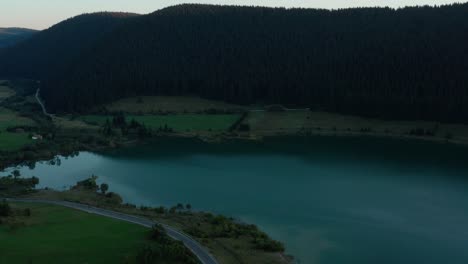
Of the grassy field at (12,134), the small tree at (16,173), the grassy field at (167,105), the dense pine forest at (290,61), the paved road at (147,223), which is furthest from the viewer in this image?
the grassy field at (167,105)

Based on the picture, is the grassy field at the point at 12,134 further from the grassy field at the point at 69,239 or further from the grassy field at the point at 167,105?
the grassy field at the point at 69,239

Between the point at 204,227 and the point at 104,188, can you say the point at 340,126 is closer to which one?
the point at 104,188

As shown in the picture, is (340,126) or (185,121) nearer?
(340,126)

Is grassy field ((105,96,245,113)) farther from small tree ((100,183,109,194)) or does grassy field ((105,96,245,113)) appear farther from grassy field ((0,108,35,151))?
small tree ((100,183,109,194))

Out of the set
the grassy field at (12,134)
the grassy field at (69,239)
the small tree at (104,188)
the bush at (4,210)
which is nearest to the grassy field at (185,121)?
the grassy field at (12,134)

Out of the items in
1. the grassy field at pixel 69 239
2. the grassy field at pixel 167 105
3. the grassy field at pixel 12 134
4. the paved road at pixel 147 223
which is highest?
the grassy field at pixel 167 105

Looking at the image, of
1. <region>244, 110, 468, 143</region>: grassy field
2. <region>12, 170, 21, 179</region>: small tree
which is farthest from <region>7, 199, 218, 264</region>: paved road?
<region>244, 110, 468, 143</region>: grassy field

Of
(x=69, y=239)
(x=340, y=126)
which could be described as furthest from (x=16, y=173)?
(x=340, y=126)
